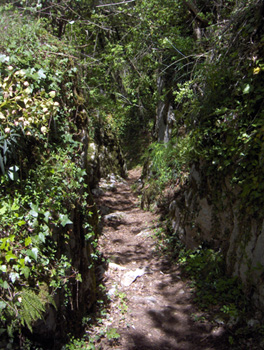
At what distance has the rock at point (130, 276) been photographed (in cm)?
506

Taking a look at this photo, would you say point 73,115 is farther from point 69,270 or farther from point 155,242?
point 155,242

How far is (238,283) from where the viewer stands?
386 cm

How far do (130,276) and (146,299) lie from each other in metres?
0.71

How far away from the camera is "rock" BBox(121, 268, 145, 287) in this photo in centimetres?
506

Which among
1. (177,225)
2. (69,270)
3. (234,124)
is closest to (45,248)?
(69,270)

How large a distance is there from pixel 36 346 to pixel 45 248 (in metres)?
0.84

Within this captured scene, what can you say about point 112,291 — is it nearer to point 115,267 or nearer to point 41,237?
point 115,267

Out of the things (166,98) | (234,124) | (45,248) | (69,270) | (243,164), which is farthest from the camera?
(166,98)

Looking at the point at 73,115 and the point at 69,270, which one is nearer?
the point at 69,270

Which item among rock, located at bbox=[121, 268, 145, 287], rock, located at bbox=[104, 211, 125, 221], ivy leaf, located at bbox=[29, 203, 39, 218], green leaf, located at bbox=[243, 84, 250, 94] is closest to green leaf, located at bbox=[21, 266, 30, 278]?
ivy leaf, located at bbox=[29, 203, 39, 218]

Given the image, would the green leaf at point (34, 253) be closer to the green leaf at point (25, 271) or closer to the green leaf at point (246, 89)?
the green leaf at point (25, 271)

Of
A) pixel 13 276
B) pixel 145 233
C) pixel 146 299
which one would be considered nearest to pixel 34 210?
pixel 13 276

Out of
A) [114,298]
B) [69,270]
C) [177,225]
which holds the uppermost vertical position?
[69,270]

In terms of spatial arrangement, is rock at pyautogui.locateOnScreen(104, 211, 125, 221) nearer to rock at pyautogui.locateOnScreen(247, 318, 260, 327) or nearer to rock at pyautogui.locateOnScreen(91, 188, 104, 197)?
rock at pyautogui.locateOnScreen(91, 188, 104, 197)
